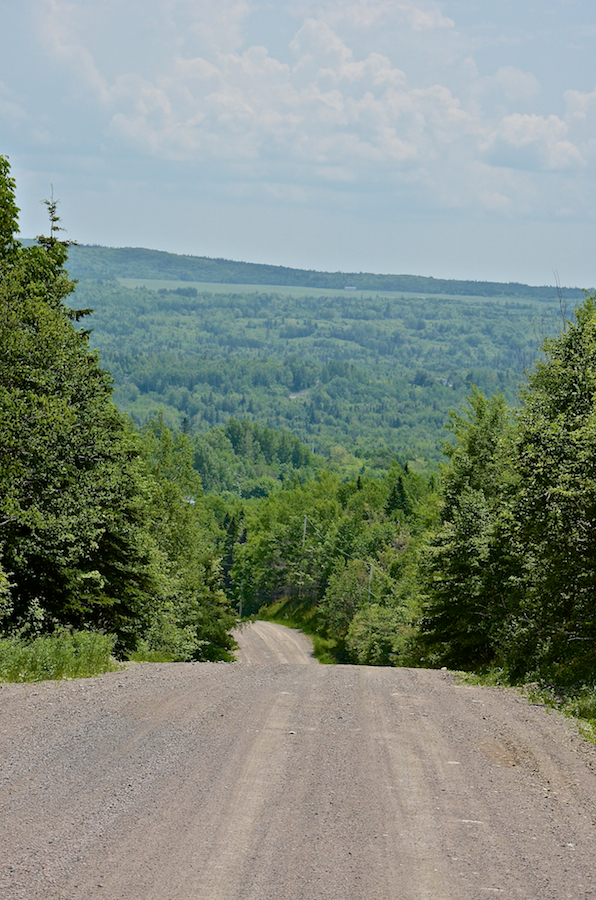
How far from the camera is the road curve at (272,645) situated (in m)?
79.4

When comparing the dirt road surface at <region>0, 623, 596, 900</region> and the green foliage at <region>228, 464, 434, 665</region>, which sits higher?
the dirt road surface at <region>0, 623, 596, 900</region>

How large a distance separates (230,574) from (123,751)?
129812 mm

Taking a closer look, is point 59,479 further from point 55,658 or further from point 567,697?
point 567,697

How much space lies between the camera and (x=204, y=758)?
32.9 feet

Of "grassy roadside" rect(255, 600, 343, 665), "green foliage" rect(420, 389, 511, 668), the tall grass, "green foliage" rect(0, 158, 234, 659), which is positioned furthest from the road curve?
the tall grass

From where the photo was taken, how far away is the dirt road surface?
21.7ft

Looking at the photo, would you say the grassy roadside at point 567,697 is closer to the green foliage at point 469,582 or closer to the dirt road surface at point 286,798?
the dirt road surface at point 286,798

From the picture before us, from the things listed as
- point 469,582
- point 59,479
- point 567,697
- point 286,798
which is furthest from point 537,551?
point 286,798

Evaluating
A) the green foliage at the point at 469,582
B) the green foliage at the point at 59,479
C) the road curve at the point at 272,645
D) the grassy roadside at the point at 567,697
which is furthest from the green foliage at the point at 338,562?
the grassy roadside at the point at 567,697

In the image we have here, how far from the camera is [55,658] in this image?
16.0 meters

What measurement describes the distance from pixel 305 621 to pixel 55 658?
89817 mm

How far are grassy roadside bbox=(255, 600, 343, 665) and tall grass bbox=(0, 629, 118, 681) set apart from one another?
192ft

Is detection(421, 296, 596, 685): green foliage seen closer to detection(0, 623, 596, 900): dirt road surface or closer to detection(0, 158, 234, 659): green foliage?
detection(0, 623, 596, 900): dirt road surface

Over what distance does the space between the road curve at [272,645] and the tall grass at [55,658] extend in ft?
190
